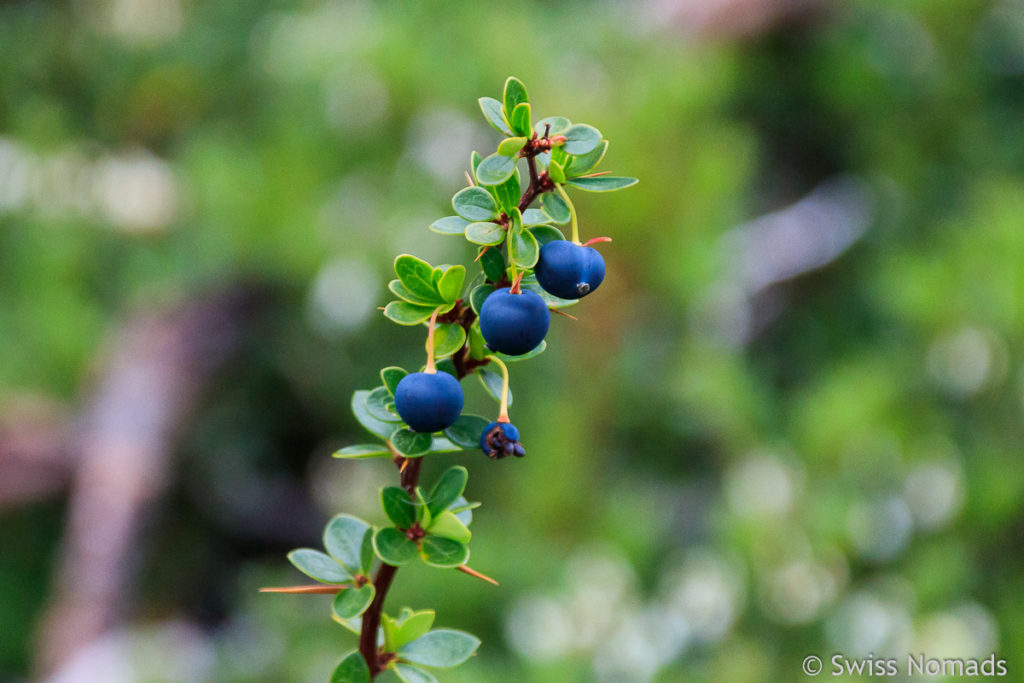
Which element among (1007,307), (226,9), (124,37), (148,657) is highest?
(226,9)

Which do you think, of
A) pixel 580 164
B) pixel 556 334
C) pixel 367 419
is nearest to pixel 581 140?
pixel 580 164

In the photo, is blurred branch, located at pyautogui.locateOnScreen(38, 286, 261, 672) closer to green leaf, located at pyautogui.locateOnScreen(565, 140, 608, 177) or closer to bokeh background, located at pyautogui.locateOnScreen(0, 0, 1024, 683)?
bokeh background, located at pyautogui.locateOnScreen(0, 0, 1024, 683)

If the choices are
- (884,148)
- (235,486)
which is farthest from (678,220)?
(235,486)

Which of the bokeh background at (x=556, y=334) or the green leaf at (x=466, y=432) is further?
the bokeh background at (x=556, y=334)

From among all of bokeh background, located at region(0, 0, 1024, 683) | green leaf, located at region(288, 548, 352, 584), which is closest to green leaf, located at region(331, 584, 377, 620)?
green leaf, located at region(288, 548, 352, 584)

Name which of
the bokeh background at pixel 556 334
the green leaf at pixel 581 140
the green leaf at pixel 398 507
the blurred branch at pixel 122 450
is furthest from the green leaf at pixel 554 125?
the blurred branch at pixel 122 450

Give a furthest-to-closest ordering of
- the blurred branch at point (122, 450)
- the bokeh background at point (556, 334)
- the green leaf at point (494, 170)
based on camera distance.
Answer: the blurred branch at point (122, 450)
the bokeh background at point (556, 334)
the green leaf at point (494, 170)

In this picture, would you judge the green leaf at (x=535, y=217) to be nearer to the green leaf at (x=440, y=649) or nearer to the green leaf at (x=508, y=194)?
the green leaf at (x=508, y=194)

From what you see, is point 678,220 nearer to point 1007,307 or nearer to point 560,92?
point 560,92
